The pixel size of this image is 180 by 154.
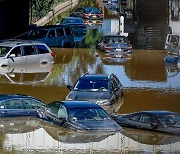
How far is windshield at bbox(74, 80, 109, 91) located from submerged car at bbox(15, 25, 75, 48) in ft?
52.3

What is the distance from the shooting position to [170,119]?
19391mm

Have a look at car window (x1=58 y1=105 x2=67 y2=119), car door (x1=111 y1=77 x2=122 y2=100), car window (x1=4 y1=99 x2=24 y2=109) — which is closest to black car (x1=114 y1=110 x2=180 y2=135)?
car window (x1=58 y1=105 x2=67 y2=119)

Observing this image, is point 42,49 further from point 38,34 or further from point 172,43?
point 172,43

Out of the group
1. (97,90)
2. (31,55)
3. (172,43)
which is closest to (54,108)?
(97,90)

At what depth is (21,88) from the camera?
1067 inches

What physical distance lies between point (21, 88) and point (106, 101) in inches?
214

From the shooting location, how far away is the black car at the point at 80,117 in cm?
1819

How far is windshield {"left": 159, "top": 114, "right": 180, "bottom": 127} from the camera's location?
19031 millimetres

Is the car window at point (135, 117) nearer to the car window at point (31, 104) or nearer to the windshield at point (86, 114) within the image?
the windshield at point (86, 114)

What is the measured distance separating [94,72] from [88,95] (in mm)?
8706

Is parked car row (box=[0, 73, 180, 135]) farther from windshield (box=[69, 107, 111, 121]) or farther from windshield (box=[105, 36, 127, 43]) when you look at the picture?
windshield (box=[105, 36, 127, 43])

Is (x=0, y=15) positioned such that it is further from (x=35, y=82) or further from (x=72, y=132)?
(x=72, y=132)

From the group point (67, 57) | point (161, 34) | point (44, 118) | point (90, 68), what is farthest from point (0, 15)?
point (44, 118)

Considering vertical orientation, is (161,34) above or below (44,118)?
below
